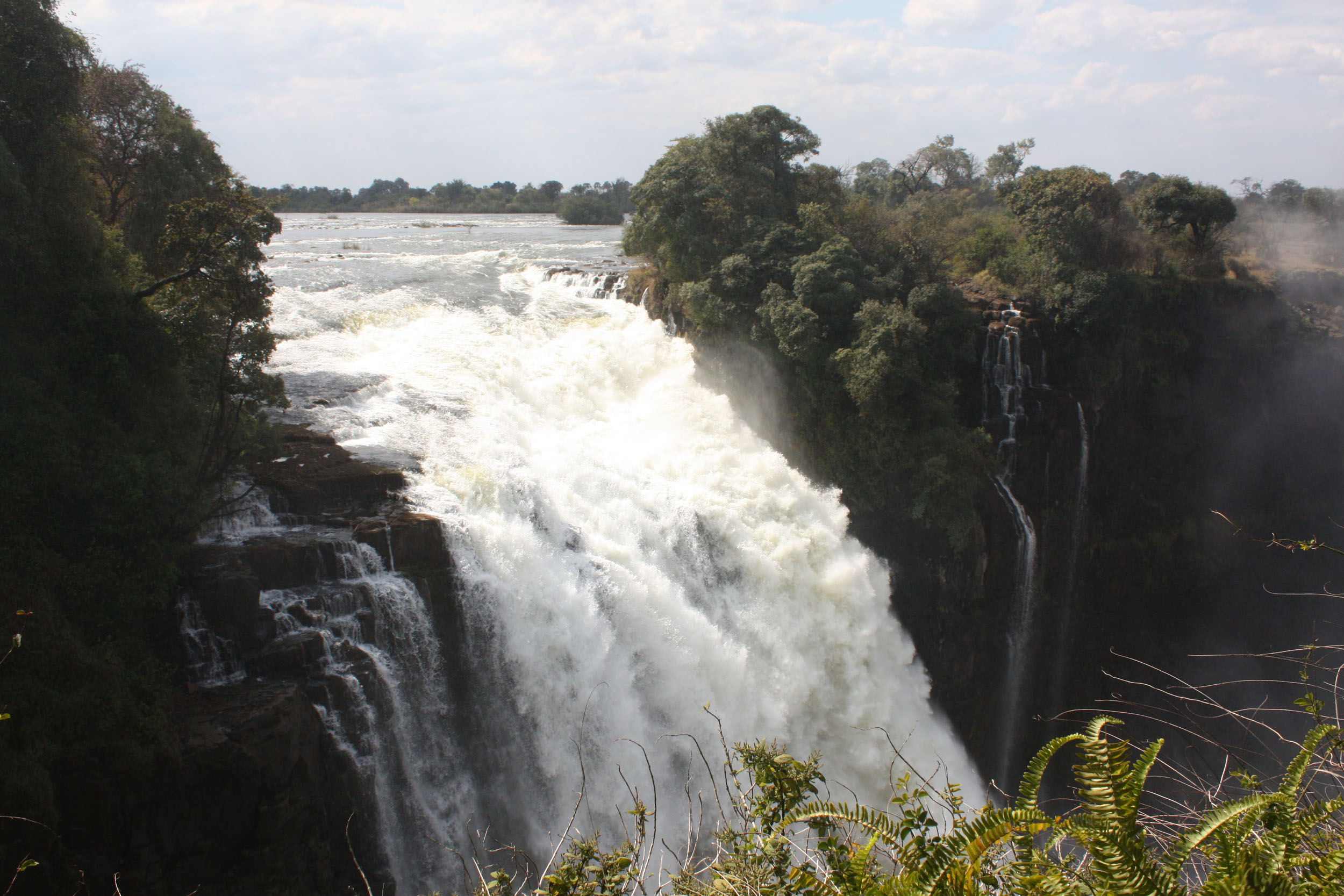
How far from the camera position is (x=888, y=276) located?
22750 mm

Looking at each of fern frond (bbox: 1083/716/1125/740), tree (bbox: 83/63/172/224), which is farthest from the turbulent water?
fern frond (bbox: 1083/716/1125/740)

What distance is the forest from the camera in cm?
414

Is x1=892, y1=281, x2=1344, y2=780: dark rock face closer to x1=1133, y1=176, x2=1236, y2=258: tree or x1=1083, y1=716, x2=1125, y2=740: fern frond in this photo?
x1=1133, y1=176, x2=1236, y2=258: tree

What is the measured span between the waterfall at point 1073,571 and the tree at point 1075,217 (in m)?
4.78

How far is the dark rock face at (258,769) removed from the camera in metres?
9.04

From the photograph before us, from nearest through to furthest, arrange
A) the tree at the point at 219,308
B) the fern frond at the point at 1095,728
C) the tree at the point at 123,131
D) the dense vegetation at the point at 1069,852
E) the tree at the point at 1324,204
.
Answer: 1. the dense vegetation at the point at 1069,852
2. the fern frond at the point at 1095,728
3. the tree at the point at 219,308
4. the tree at the point at 123,131
5. the tree at the point at 1324,204

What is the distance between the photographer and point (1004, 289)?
80.6 ft

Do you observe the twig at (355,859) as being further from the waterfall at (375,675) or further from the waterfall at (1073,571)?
the waterfall at (1073,571)

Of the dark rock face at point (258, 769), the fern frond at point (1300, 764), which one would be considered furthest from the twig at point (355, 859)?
the fern frond at point (1300, 764)

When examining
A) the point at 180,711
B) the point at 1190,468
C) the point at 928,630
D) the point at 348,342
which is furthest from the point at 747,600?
the point at 1190,468

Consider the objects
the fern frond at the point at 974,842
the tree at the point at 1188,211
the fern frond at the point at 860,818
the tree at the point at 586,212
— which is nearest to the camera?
the fern frond at the point at 974,842

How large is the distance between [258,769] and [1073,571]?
70.6 feet

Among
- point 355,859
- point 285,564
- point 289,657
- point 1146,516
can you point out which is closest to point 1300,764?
point 355,859

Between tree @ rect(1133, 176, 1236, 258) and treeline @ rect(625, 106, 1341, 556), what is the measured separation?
64 mm
